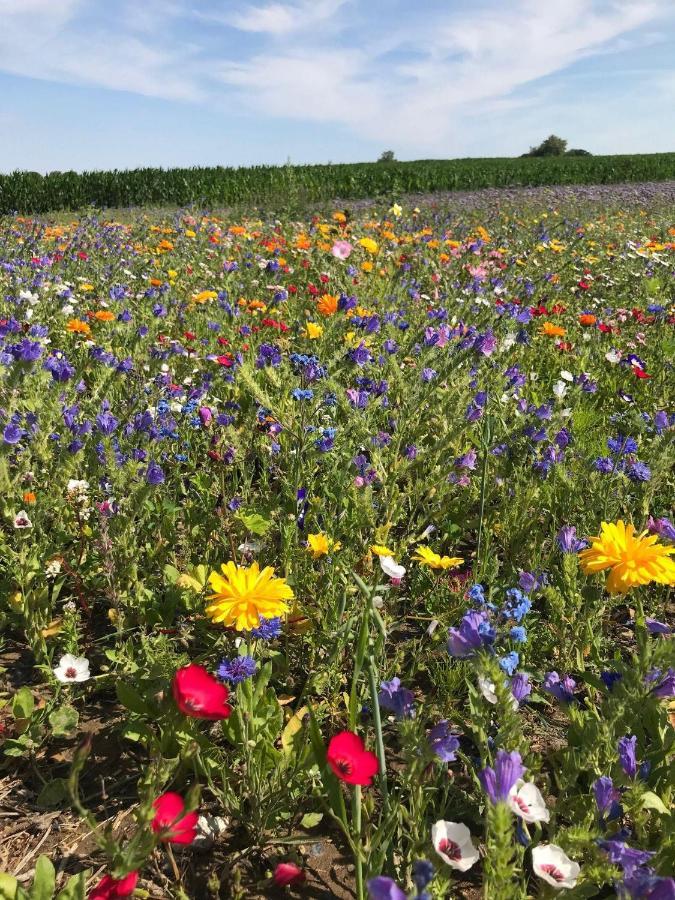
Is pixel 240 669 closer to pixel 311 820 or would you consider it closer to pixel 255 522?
pixel 311 820

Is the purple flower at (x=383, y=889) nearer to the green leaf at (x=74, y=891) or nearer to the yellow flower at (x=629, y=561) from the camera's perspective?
the green leaf at (x=74, y=891)

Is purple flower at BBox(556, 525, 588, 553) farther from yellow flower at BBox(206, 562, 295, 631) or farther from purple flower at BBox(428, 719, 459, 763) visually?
yellow flower at BBox(206, 562, 295, 631)

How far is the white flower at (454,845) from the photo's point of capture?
3.74ft

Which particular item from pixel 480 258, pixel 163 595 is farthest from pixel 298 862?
pixel 480 258

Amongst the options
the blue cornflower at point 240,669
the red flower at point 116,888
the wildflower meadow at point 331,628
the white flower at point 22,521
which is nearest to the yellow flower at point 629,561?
the wildflower meadow at point 331,628

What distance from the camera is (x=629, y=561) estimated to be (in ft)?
5.01

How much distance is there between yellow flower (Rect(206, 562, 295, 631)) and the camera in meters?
1.50

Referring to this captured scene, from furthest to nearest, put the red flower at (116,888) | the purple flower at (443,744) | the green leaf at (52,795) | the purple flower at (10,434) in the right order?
the purple flower at (10,434)
the green leaf at (52,795)
the purple flower at (443,744)
the red flower at (116,888)

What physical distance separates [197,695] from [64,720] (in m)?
0.79

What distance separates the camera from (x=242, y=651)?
1.59m

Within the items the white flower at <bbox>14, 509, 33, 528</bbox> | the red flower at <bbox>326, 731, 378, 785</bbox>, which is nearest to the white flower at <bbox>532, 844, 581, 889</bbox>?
the red flower at <bbox>326, 731, 378, 785</bbox>

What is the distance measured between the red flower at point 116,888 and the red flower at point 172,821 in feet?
0.25

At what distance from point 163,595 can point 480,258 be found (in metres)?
→ 4.79

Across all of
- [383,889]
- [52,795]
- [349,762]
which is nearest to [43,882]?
[52,795]
